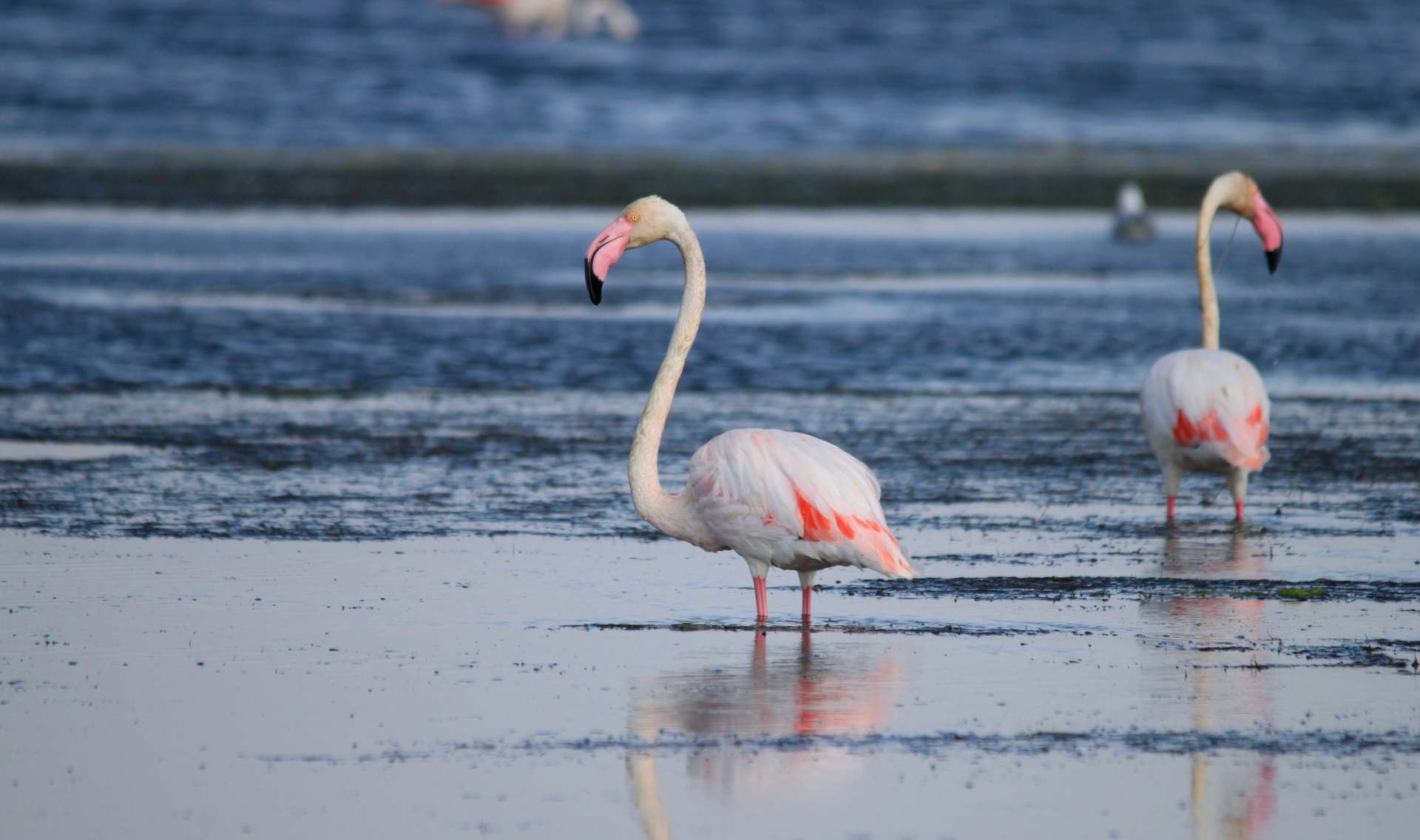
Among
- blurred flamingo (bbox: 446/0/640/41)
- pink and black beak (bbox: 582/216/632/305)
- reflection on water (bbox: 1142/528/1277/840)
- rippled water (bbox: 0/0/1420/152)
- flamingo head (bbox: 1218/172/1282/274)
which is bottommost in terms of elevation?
reflection on water (bbox: 1142/528/1277/840)

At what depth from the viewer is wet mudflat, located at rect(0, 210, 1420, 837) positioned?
6227mm

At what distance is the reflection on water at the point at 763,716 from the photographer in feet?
20.7

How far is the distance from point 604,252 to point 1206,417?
3446 millimetres

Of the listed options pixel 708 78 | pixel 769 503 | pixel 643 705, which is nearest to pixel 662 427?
pixel 769 503

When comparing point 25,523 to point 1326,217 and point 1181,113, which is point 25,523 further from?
point 1181,113

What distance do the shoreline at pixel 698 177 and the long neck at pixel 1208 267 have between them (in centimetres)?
1612

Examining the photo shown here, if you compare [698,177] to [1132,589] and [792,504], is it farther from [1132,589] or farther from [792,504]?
[792,504]

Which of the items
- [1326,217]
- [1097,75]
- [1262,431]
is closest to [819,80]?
[1097,75]

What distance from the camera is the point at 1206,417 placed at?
1074cm

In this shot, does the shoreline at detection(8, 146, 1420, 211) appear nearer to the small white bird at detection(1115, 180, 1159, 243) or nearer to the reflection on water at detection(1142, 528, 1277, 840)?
the small white bird at detection(1115, 180, 1159, 243)

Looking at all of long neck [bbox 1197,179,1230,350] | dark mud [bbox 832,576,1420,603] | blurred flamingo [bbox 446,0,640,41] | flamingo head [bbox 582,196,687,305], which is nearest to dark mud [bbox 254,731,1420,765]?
dark mud [bbox 832,576,1420,603]

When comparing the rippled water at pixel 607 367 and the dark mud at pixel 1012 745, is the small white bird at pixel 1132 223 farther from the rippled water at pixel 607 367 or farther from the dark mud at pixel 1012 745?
the dark mud at pixel 1012 745

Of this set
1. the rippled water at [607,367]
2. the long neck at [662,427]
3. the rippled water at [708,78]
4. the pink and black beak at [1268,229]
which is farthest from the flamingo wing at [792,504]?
the rippled water at [708,78]

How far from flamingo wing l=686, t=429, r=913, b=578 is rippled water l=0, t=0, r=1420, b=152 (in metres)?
28.1
